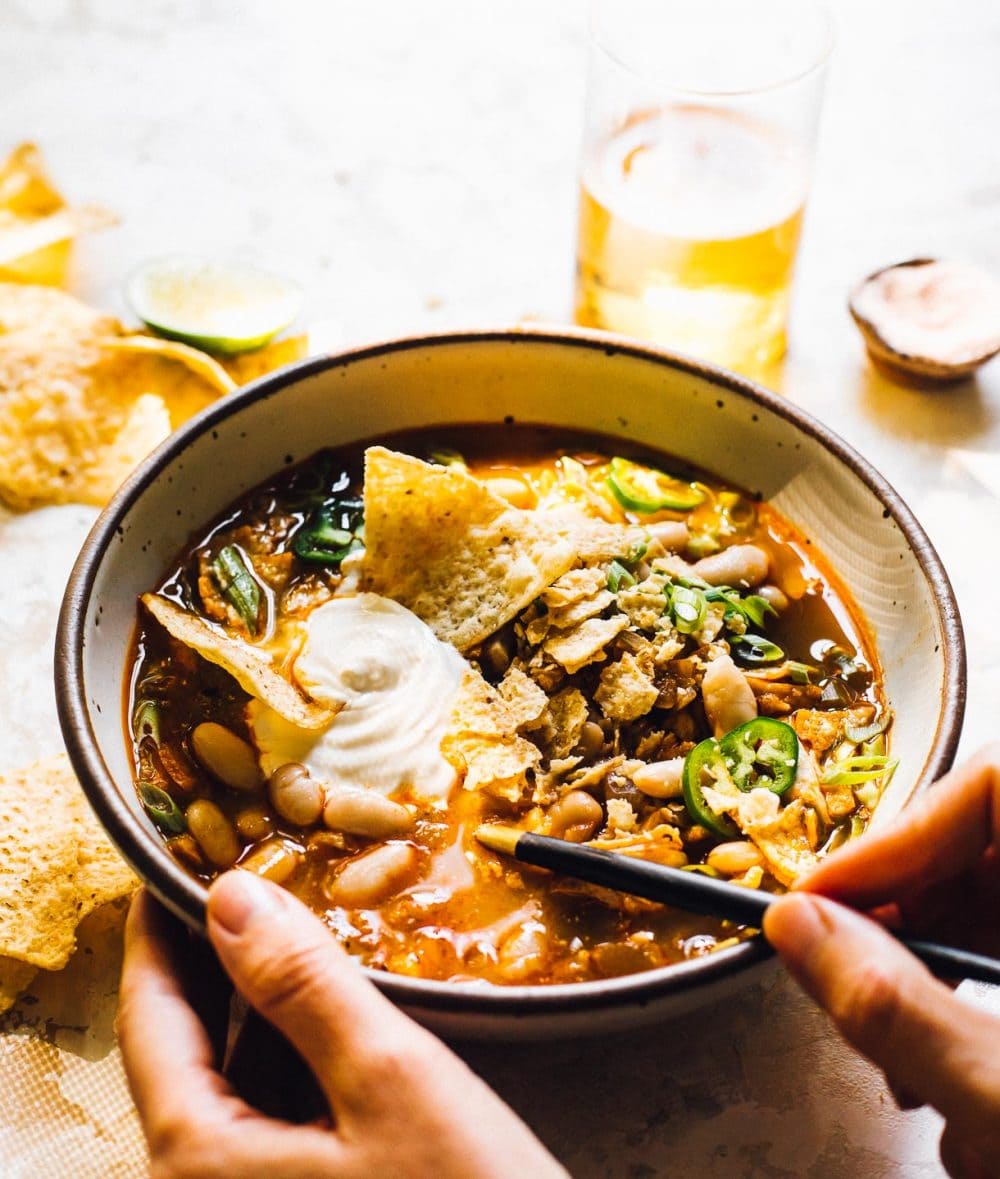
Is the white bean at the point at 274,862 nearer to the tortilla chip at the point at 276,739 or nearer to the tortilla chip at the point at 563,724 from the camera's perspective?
the tortilla chip at the point at 276,739

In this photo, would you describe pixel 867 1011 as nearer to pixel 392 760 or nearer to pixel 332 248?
pixel 392 760

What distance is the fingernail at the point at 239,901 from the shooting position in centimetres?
180

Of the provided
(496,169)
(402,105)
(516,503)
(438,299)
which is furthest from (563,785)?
(402,105)

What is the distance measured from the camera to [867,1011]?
1612 mm

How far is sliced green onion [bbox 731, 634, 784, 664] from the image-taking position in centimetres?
249

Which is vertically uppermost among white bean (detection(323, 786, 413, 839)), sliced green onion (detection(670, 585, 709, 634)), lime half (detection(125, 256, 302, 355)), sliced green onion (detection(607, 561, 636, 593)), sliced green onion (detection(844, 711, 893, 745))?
lime half (detection(125, 256, 302, 355))

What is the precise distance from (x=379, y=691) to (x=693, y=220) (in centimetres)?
128

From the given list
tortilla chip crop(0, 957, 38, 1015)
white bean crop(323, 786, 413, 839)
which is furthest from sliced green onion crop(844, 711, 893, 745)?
tortilla chip crop(0, 957, 38, 1015)

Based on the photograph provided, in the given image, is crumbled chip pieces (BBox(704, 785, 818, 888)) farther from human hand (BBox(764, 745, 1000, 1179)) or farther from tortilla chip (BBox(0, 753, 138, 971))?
tortilla chip (BBox(0, 753, 138, 971))

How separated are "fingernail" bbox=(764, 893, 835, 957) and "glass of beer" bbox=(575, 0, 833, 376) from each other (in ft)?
5.41

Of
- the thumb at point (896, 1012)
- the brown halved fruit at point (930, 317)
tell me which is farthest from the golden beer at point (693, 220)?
the thumb at point (896, 1012)

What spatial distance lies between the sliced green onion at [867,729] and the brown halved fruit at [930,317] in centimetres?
114

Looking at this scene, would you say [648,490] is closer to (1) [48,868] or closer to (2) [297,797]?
(2) [297,797]

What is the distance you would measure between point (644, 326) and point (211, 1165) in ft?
6.93
